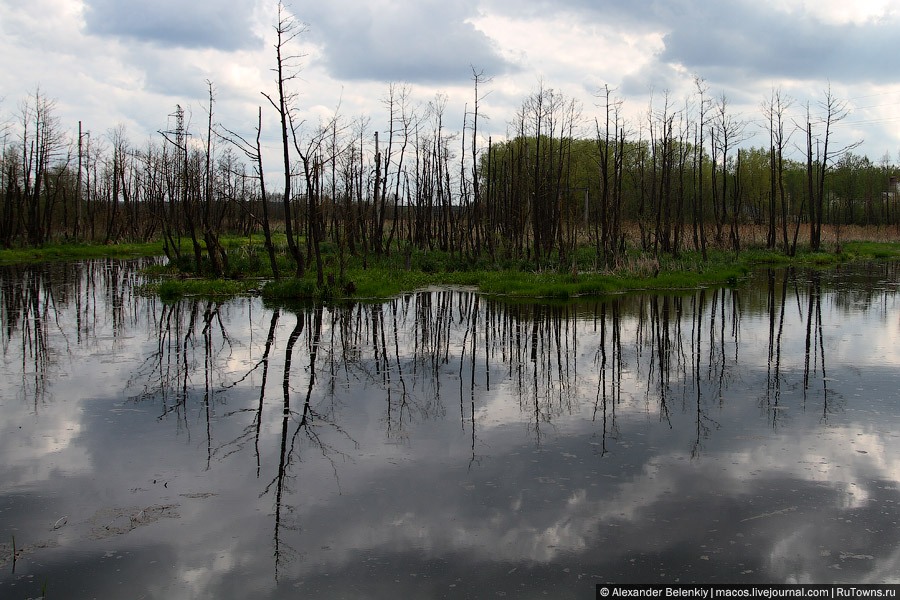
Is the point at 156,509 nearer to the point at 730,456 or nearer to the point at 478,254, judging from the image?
the point at 730,456

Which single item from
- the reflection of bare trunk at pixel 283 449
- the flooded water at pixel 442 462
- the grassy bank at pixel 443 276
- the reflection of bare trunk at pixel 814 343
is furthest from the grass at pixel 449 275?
the reflection of bare trunk at pixel 283 449

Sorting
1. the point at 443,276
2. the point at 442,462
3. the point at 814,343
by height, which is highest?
the point at 443,276

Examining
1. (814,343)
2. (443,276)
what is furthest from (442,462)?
(443,276)

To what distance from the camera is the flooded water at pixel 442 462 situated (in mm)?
5695

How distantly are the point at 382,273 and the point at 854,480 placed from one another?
70.8ft

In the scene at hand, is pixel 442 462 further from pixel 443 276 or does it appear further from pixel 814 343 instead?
pixel 443 276

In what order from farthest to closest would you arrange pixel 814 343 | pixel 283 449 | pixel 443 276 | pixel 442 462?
pixel 443 276
pixel 814 343
pixel 283 449
pixel 442 462

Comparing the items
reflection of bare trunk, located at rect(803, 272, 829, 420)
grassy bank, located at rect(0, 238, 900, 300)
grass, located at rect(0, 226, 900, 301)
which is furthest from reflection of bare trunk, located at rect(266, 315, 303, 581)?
grassy bank, located at rect(0, 238, 900, 300)

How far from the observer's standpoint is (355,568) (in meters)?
5.66

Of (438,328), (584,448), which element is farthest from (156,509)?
(438,328)

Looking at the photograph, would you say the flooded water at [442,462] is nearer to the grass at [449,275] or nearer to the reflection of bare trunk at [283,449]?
the reflection of bare trunk at [283,449]

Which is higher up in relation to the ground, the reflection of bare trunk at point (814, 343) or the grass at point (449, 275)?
the grass at point (449, 275)

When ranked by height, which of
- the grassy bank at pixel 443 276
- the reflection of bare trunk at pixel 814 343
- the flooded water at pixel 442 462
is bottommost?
the flooded water at pixel 442 462

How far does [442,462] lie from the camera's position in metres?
8.05
